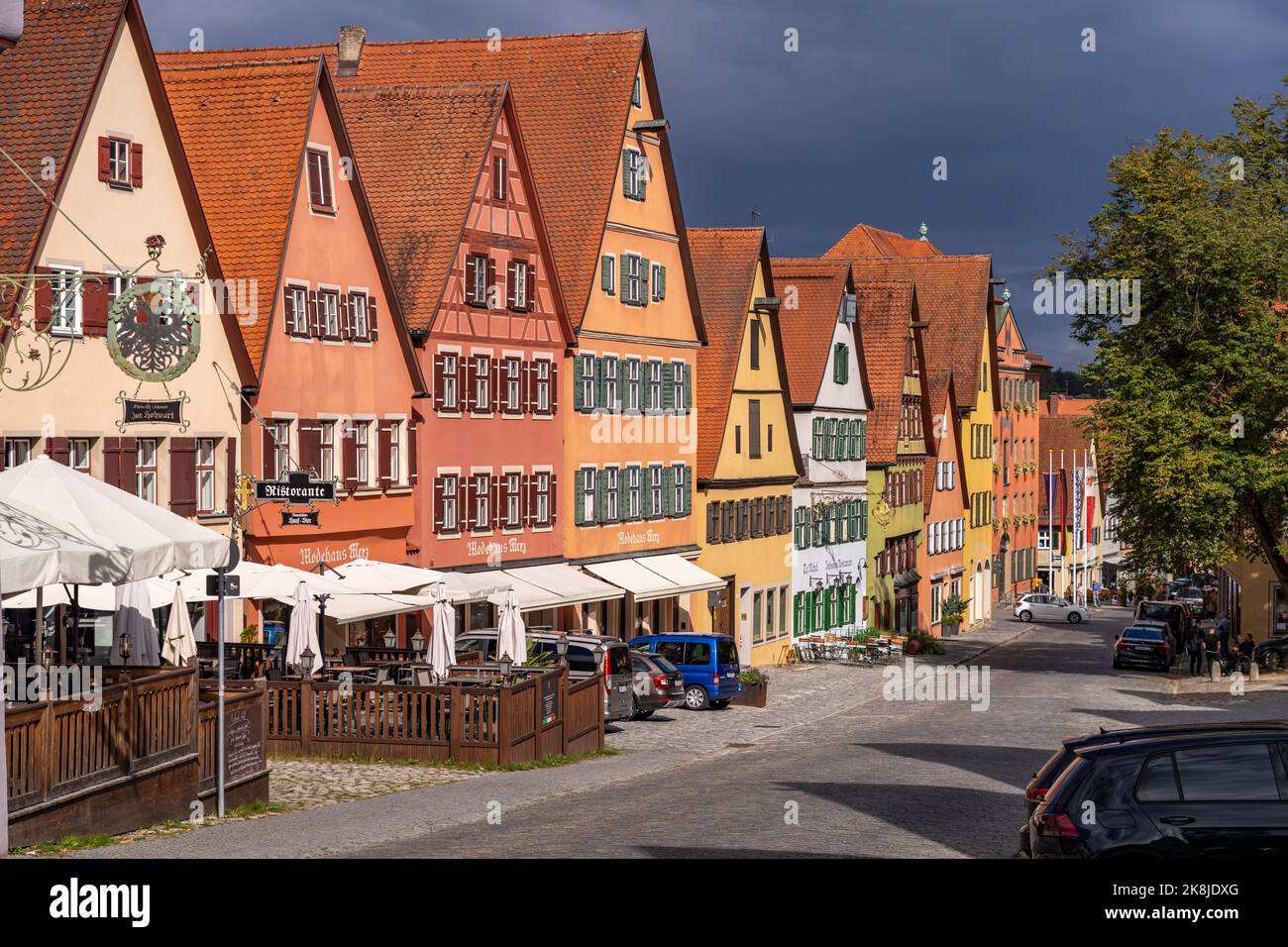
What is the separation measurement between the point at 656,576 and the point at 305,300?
15.7 meters

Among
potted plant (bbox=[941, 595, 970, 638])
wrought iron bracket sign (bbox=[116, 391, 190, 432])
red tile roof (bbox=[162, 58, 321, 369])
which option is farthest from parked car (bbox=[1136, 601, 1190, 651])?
wrought iron bracket sign (bbox=[116, 391, 190, 432])

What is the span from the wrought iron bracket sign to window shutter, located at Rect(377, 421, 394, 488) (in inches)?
259

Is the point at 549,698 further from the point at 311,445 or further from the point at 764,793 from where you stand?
the point at 311,445

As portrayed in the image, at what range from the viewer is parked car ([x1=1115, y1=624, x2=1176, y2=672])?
203 feet

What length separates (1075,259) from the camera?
54062 mm

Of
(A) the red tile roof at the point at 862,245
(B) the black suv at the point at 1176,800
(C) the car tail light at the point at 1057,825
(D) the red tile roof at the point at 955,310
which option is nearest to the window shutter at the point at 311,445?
(C) the car tail light at the point at 1057,825

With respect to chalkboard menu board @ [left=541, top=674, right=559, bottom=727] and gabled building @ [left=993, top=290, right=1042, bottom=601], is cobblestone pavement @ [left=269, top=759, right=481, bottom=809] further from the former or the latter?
gabled building @ [left=993, top=290, right=1042, bottom=601]

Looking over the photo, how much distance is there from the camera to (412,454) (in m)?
40.5

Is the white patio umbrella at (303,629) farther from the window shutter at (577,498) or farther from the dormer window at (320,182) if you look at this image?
the window shutter at (577,498)

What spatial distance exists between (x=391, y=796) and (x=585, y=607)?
84.8 ft

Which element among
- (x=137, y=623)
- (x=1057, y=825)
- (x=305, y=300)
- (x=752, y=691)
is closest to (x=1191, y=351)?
(x=752, y=691)

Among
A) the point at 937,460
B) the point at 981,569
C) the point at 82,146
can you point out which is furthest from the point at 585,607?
the point at 981,569

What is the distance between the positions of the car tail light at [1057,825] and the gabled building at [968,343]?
72.0 meters

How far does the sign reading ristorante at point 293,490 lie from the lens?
108ft
